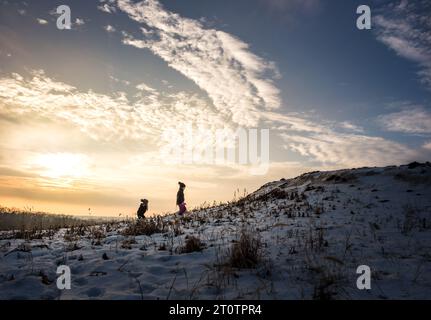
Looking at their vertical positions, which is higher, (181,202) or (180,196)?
(180,196)

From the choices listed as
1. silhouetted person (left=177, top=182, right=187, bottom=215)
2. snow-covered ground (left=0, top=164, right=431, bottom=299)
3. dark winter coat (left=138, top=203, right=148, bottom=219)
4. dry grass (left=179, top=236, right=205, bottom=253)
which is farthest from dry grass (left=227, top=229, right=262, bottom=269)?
dark winter coat (left=138, top=203, right=148, bottom=219)

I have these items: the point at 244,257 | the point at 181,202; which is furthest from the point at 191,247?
the point at 181,202

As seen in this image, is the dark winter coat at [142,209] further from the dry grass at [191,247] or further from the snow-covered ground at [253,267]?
the dry grass at [191,247]

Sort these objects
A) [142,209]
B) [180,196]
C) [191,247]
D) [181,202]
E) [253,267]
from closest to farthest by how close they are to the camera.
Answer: [253,267] → [191,247] → [142,209] → [181,202] → [180,196]

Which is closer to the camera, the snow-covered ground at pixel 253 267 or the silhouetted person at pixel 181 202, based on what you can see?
the snow-covered ground at pixel 253 267

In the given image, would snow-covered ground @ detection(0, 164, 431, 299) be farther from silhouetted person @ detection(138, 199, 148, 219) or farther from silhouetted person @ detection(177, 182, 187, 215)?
silhouetted person @ detection(177, 182, 187, 215)

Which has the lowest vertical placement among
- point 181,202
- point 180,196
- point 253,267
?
point 253,267

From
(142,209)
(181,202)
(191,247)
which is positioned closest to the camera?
(191,247)

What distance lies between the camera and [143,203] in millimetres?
18641

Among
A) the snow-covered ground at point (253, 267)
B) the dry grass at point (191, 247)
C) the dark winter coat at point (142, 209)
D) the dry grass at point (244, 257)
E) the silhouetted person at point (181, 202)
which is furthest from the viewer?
the silhouetted person at point (181, 202)

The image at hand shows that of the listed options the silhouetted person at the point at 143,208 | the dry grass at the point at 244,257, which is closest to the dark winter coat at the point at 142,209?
the silhouetted person at the point at 143,208

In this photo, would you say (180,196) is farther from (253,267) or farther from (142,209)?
(253,267)
